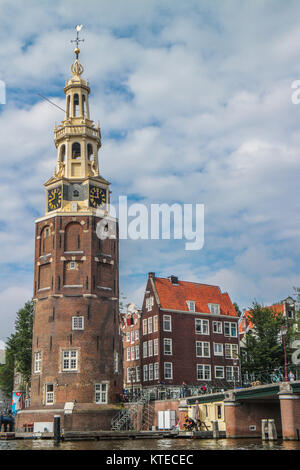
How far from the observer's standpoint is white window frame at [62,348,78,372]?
181 ft

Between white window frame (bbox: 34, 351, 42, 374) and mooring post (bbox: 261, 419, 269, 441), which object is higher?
white window frame (bbox: 34, 351, 42, 374)

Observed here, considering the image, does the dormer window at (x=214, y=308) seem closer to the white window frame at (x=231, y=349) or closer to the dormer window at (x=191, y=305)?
the dormer window at (x=191, y=305)

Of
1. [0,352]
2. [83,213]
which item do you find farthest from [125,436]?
[0,352]

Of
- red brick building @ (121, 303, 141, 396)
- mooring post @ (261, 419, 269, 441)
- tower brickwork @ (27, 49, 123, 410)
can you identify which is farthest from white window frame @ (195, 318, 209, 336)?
mooring post @ (261, 419, 269, 441)

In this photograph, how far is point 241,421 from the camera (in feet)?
146

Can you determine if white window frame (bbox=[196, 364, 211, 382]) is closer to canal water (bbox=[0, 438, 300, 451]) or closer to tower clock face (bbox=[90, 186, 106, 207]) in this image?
tower clock face (bbox=[90, 186, 106, 207])

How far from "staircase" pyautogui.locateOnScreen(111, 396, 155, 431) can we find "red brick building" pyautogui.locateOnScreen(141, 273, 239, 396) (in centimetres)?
570

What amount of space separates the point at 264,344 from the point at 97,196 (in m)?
25.0

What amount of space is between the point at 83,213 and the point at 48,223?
401 centimetres

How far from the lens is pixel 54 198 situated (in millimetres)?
62906

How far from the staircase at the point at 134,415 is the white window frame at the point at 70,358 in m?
6.18

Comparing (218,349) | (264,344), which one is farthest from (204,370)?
(264,344)

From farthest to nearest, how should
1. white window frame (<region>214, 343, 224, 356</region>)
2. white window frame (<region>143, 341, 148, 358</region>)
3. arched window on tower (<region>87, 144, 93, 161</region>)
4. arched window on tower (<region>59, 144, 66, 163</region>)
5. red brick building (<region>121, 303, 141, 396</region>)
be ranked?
red brick building (<region>121, 303, 141, 396</region>) < white window frame (<region>214, 343, 224, 356</region>) < white window frame (<region>143, 341, 148, 358</region>) < arched window on tower (<region>87, 144, 93, 161</region>) < arched window on tower (<region>59, 144, 66, 163</region>)

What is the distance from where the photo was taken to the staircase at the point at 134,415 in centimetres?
5456
